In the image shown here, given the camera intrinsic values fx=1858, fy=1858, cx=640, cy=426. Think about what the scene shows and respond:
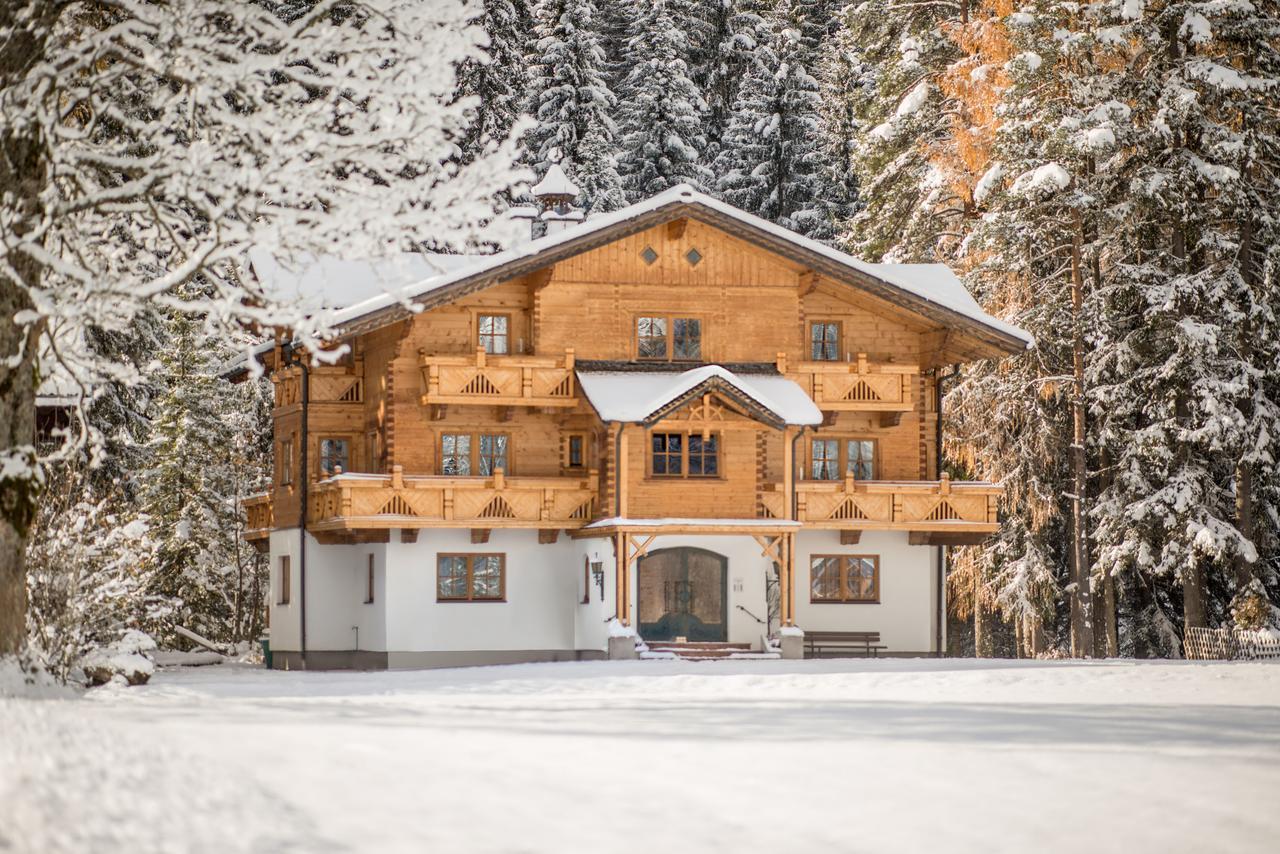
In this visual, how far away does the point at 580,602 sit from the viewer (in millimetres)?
37906

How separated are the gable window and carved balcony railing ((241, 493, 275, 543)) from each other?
5.34 m

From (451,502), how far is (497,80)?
2316cm

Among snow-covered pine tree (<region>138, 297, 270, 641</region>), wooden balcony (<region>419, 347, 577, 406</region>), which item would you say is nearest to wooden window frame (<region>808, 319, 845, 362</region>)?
wooden balcony (<region>419, 347, 577, 406</region>)

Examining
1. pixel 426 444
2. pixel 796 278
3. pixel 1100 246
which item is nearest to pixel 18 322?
pixel 426 444

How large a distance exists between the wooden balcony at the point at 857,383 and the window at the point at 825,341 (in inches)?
56.9

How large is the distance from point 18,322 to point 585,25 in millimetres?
45073

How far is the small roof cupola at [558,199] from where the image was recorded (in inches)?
1687

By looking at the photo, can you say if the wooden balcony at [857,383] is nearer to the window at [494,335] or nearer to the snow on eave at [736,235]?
the snow on eave at [736,235]

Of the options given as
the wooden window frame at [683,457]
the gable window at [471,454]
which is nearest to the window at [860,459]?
the wooden window frame at [683,457]

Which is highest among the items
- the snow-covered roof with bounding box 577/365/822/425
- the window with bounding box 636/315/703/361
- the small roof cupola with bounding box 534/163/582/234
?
the small roof cupola with bounding box 534/163/582/234

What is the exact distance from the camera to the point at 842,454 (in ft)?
133

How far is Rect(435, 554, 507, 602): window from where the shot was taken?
37750mm

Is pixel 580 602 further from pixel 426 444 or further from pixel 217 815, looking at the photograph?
pixel 217 815

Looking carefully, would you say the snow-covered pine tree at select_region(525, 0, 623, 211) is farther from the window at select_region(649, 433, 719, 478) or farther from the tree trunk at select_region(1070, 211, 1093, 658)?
the window at select_region(649, 433, 719, 478)
